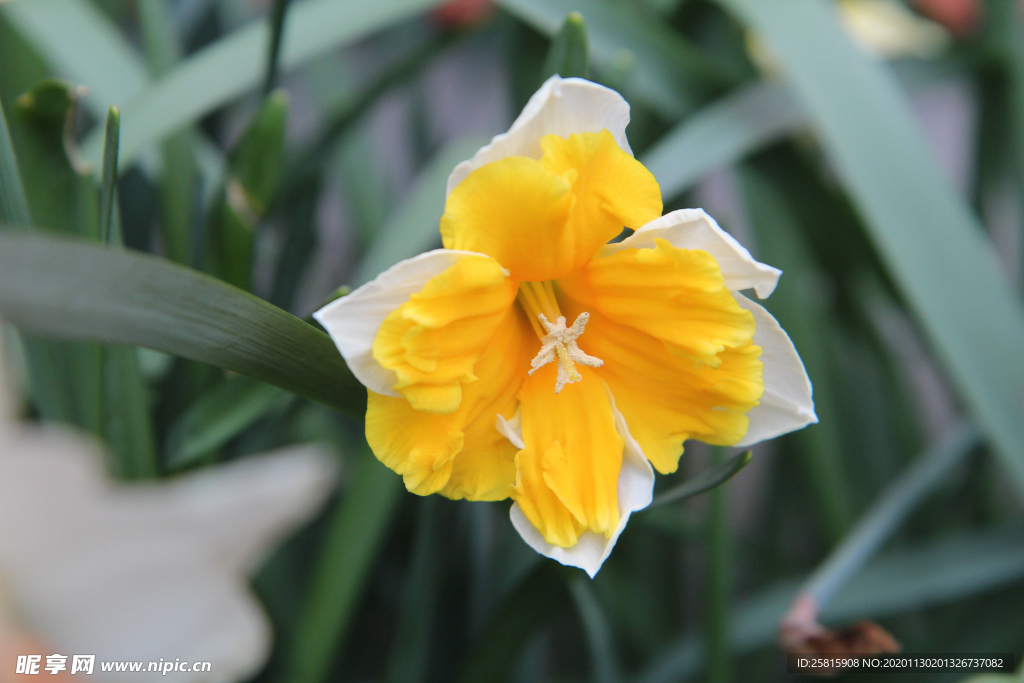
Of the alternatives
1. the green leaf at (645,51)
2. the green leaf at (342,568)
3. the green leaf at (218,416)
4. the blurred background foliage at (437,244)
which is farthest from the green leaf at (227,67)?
the green leaf at (342,568)

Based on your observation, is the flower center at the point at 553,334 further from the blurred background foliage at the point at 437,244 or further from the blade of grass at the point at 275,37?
the blade of grass at the point at 275,37

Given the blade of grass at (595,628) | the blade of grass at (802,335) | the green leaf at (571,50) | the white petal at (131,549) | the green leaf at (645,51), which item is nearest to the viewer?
the white petal at (131,549)

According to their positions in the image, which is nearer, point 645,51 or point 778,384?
point 778,384

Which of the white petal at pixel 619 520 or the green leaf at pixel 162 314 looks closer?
the green leaf at pixel 162 314

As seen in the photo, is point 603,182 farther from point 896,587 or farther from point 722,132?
point 896,587

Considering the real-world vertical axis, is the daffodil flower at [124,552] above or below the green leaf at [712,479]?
above

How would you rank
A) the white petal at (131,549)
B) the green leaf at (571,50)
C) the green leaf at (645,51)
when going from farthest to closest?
the green leaf at (645,51)
the green leaf at (571,50)
the white petal at (131,549)

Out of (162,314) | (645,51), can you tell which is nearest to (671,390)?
(162,314)

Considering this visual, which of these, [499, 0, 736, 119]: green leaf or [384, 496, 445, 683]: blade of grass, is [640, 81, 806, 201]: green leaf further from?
[384, 496, 445, 683]: blade of grass
